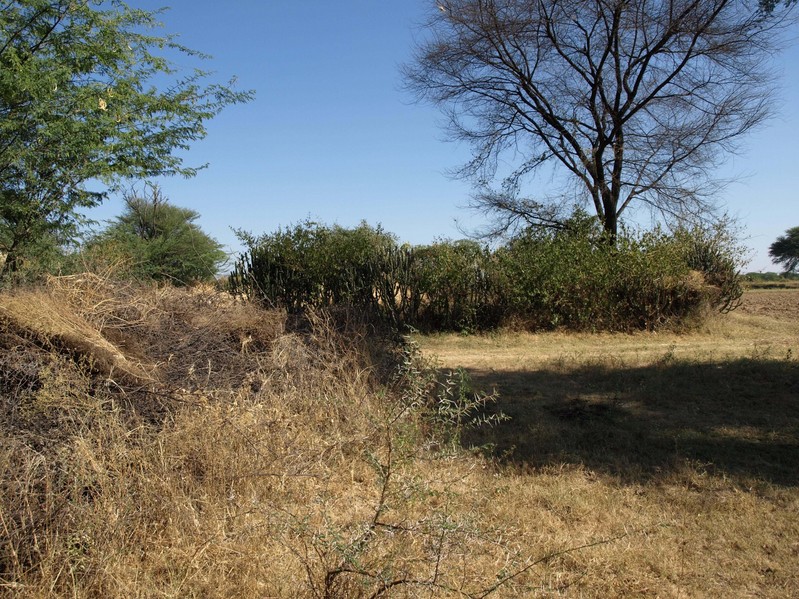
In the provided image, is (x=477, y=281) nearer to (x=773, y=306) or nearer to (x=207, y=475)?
(x=207, y=475)

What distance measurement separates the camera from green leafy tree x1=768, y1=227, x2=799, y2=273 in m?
39.9

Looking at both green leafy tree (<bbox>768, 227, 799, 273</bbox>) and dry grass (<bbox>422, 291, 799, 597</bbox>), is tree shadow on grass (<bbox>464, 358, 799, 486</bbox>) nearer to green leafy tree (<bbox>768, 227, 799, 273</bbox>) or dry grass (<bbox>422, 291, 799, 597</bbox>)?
dry grass (<bbox>422, 291, 799, 597</bbox>)

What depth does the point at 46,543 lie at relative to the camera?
2910 millimetres

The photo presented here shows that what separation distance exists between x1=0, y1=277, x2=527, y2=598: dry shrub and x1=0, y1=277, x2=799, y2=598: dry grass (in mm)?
17

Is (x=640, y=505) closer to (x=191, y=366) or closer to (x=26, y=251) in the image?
(x=191, y=366)

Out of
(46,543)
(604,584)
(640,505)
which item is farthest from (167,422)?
(640,505)

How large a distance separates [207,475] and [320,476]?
75 centimetres

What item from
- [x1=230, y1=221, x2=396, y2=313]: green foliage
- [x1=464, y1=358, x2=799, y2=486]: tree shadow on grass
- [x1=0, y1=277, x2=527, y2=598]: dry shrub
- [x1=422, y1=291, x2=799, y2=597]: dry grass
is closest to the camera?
[x1=0, y1=277, x2=527, y2=598]: dry shrub

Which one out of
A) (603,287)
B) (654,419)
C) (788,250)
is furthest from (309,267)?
(788,250)

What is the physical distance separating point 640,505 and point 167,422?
133 inches

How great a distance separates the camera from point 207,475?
366cm

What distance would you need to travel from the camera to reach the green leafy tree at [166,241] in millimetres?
11330

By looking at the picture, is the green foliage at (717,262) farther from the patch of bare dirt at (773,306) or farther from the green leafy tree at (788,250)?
the green leafy tree at (788,250)

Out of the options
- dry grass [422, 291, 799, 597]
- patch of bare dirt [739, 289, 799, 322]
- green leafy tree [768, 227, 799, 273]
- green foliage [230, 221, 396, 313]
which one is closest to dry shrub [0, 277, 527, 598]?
dry grass [422, 291, 799, 597]
